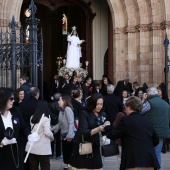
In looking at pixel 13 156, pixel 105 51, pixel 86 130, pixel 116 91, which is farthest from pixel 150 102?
pixel 105 51

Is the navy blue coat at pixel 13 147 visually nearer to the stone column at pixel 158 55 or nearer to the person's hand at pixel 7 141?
the person's hand at pixel 7 141

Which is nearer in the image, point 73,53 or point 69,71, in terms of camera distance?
point 69,71

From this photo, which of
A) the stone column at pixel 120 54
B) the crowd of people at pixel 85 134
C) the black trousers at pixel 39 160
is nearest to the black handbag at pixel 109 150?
the crowd of people at pixel 85 134

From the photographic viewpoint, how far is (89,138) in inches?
242

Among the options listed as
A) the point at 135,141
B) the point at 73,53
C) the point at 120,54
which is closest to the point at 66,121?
the point at 135,141

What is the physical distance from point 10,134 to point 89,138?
1200mm

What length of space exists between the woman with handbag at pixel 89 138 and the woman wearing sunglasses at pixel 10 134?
87 cm

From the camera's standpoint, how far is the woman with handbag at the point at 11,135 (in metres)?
5.54

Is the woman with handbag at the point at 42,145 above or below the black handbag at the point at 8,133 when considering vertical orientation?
below

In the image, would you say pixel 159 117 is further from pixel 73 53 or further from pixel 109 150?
pixel 73 53

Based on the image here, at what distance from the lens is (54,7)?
79.8ft

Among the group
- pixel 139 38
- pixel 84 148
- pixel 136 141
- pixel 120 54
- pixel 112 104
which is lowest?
pixel 84 148

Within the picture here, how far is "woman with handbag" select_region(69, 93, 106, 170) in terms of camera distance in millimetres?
6117

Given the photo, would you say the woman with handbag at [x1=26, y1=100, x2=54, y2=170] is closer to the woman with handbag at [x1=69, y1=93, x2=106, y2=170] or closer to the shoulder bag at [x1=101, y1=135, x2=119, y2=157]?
the woman with handbag at [x1=69, y1=93, x2=106, y2=170]
